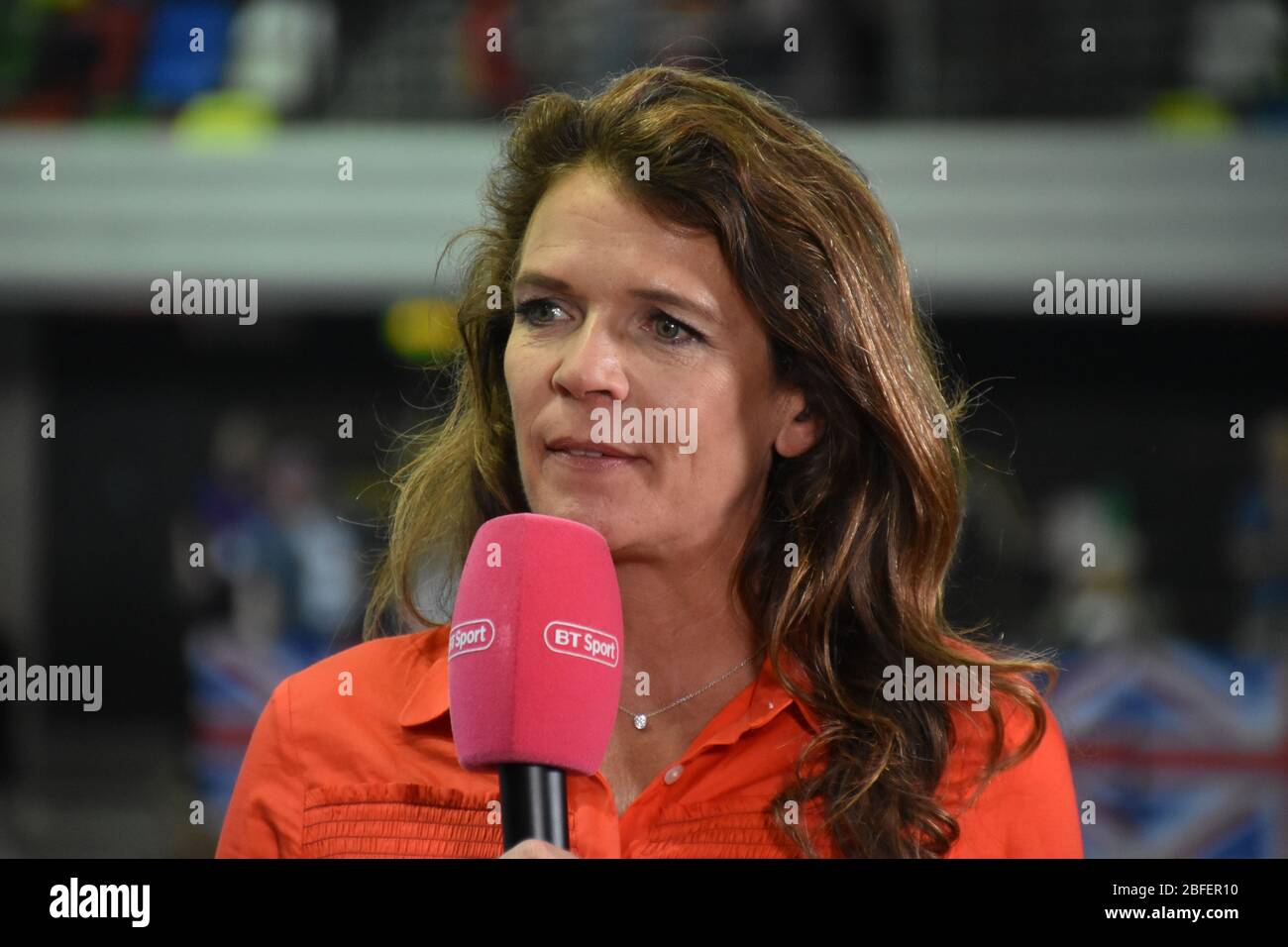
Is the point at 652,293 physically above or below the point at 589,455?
above

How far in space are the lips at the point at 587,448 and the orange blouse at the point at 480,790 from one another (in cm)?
22

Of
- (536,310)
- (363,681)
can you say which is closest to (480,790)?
(363,681)

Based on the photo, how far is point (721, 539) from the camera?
1.36 metres

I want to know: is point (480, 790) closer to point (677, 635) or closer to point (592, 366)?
point (677, 635)

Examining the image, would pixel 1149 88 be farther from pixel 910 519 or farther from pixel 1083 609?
pixel 910 519

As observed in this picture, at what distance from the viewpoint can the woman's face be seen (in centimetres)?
121

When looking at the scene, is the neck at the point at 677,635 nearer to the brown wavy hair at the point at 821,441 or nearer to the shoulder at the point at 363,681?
the brown wavy hair at the point at 821,441

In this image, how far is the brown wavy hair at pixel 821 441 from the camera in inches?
48.1

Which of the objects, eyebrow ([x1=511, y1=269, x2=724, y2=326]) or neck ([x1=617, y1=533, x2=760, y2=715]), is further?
neck ([x1=617, y1=533, x2=760, y2=715])

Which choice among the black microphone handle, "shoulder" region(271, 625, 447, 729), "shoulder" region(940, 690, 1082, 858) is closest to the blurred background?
"shoulder" region(271, 625, 447, 729)

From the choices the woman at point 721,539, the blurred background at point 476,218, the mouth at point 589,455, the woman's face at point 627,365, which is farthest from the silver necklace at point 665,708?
the blurred background at point 476,218

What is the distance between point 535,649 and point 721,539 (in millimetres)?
382

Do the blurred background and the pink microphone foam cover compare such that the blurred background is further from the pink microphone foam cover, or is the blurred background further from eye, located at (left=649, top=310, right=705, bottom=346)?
the pink microphone foam cover

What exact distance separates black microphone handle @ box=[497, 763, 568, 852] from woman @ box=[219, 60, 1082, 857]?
0.23m
